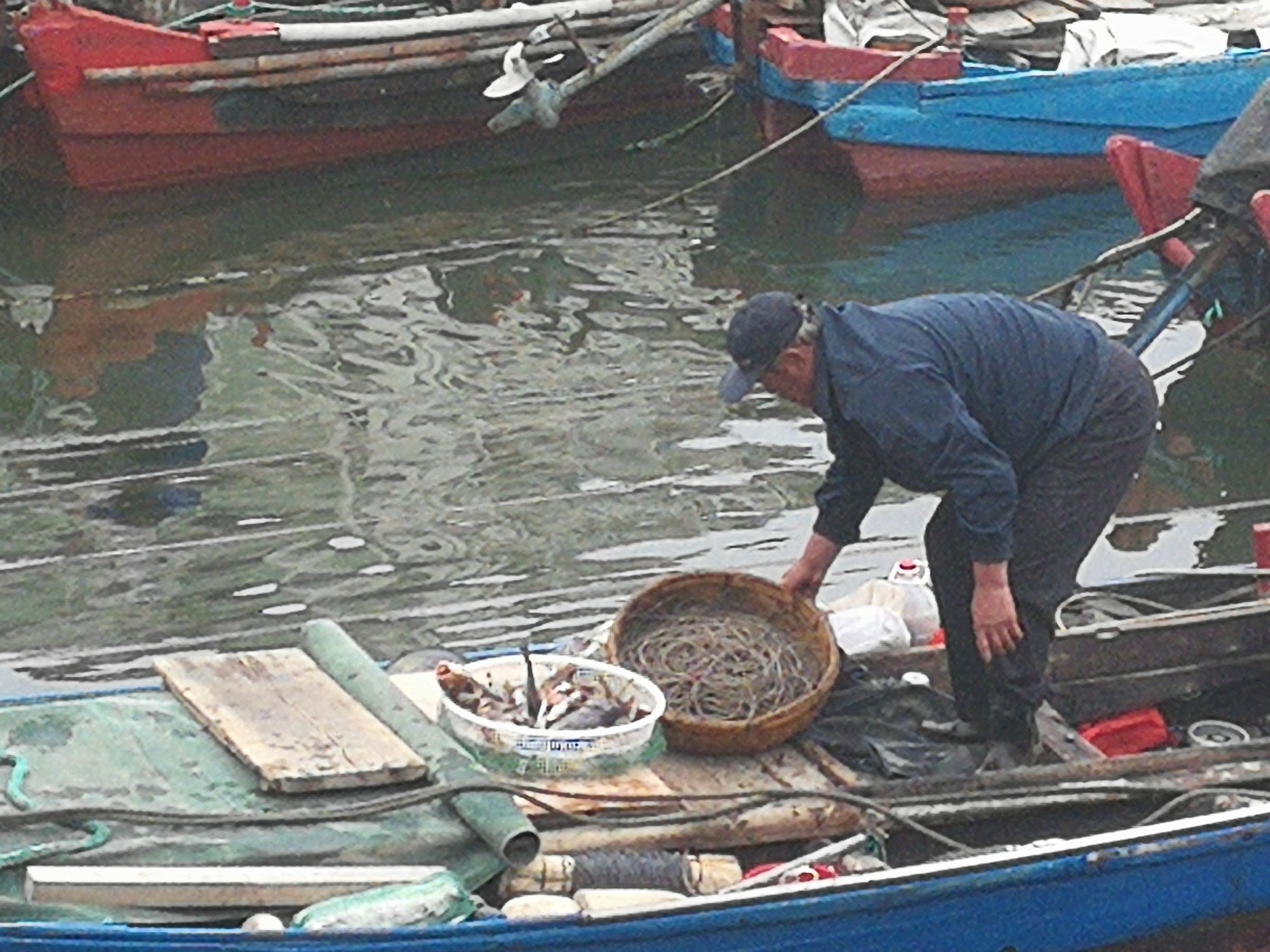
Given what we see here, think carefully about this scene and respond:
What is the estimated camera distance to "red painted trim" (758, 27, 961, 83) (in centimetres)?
1462

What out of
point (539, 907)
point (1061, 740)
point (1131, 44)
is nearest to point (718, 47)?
point (1131, 44)

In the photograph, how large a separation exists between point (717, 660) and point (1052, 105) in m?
9.49

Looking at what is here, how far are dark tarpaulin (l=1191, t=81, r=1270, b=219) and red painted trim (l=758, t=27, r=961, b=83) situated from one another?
4.54 m

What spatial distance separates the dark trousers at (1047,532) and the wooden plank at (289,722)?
160cm

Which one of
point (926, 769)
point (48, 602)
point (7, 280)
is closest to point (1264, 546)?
point (926, 769)

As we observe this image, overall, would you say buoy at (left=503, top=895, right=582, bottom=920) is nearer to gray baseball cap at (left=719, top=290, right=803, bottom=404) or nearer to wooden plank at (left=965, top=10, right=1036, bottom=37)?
gray baseball cap at (left=719, top=290, right=803, bottom=404)

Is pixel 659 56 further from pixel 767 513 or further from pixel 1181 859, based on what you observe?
pixel 1181 859

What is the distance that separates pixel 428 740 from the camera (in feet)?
18.4

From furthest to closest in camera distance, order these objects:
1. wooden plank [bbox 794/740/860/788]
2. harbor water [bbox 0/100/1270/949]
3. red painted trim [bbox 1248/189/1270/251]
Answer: red painted trim [bbox 1248/189/1270/251] → harbor water [bbox 0/100/1270/949] → wooden plank [bbox 794/740/860/788]

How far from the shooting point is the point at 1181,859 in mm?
5633

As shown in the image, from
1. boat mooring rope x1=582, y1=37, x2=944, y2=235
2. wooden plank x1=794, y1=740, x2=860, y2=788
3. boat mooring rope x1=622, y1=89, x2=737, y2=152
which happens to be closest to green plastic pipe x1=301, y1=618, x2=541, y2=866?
wooden plank x1=794, y1=740, x2=860, y2=788

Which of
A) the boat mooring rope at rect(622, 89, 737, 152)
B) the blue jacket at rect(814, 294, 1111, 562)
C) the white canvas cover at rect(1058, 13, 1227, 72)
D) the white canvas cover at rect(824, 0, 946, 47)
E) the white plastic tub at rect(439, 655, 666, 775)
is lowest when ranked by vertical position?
the boat mooring rope at rect(622, 89, 737, 152)

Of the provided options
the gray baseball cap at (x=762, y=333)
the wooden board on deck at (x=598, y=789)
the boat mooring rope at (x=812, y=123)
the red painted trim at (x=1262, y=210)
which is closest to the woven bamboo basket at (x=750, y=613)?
the wooden board on deck at (x=598, y=789)

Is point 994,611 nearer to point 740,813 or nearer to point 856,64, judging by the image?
point 740,813
